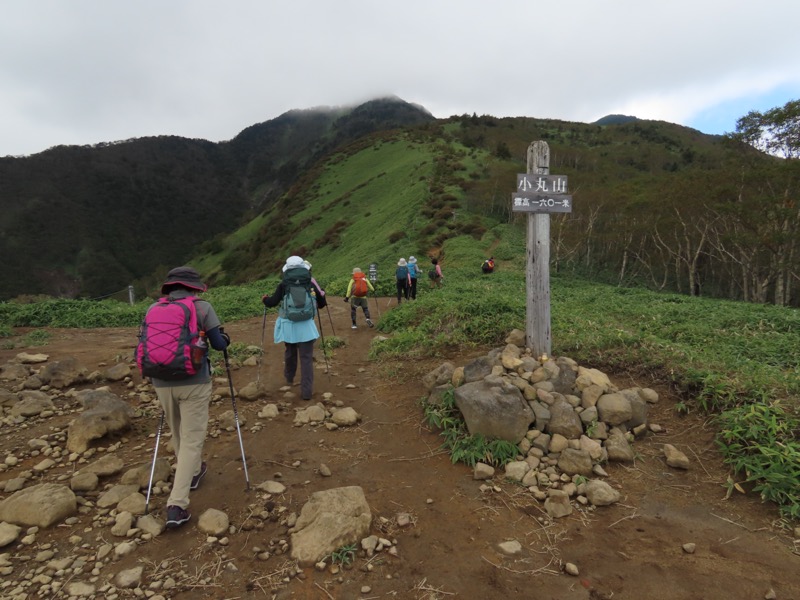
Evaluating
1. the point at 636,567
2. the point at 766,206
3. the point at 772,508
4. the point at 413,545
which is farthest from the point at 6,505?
the point at 766,206

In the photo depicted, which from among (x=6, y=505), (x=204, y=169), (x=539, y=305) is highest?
(x=204, y=169)

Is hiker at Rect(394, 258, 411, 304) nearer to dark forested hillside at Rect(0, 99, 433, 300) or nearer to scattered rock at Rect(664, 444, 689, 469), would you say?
scattered rock at Rect(664, 444, 689, 469)

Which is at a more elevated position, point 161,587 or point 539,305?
point 539,305

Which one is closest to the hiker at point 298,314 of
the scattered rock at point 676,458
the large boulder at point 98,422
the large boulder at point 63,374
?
the large boulder at point 98,422

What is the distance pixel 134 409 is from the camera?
5.92 m

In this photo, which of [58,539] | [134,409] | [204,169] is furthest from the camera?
[204,169]

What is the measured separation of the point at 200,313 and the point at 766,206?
29.3m

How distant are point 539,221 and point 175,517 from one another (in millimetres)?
5219

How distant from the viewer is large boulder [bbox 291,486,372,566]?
3.22 meters

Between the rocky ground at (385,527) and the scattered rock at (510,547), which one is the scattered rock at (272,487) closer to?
the rocky ground at (385,527)

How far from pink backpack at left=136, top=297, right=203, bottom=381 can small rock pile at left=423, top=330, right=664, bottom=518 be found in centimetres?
293

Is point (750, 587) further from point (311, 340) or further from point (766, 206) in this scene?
point (766, 206)

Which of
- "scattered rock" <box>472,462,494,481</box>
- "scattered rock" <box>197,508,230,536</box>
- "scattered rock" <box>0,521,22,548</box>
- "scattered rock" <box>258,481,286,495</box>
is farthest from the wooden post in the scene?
"scattered rock" <box>0,521,22,548</box>

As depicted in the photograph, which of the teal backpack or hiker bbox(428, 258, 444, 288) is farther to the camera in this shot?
hiker bbox(428, 258, 444, 288)
